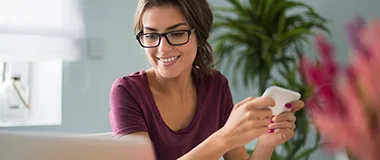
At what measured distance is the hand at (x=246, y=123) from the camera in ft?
2.97

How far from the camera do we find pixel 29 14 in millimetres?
2607

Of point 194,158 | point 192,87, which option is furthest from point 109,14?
point 194,158

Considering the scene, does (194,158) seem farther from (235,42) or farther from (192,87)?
(235,42)

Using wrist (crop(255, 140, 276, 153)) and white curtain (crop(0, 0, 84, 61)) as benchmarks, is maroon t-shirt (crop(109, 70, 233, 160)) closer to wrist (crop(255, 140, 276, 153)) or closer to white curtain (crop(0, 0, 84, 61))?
wrist (crop(255, 140, 276, 153))

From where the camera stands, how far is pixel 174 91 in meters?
1.45

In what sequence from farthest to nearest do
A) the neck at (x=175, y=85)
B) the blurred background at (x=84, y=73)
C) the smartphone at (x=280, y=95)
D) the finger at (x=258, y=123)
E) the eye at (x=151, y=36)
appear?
the blurred background at (x=84, y=73)
the neck at (x=175, y=85)
the eye at (x=151, y=36)
the finger at (x=258, y=123)
the smartphone at (x=280, y=95)

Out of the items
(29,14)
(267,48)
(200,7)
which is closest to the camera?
(200,7)

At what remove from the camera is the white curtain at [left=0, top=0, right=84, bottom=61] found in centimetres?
254

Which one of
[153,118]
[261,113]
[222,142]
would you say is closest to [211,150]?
[222,142]

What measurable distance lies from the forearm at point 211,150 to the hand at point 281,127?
0.11 m

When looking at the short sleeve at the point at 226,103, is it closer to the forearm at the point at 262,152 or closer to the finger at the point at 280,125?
the forearm at the point at 262,152

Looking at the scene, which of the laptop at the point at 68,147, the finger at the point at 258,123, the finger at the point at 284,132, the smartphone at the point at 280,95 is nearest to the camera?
the laptop at the point at 68,147

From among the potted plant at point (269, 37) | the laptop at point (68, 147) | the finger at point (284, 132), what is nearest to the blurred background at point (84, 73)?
the potted plant at point (269, 37)

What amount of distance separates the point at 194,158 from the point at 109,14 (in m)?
1.96
